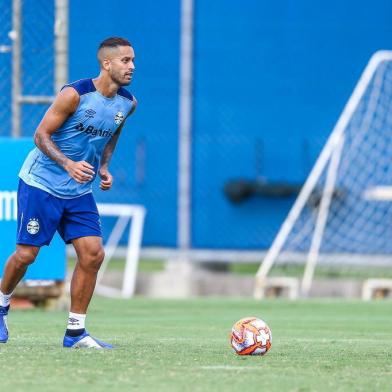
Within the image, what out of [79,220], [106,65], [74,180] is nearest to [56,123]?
[74,180]

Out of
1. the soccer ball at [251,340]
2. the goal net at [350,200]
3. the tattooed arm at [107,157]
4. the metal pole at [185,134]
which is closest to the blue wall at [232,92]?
the metal pole at [185,134]

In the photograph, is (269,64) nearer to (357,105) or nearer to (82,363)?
(357,105)

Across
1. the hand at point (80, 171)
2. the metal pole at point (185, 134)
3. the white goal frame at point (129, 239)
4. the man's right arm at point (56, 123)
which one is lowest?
the white goal frame at point (129, 239)

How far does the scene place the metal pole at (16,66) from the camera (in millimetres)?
15977

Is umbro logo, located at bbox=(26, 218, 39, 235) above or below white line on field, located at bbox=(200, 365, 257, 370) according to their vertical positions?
above

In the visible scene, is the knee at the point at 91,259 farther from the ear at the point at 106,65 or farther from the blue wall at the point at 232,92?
the blue wall at the point at 232,92

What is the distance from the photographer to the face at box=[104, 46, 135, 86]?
403 inches

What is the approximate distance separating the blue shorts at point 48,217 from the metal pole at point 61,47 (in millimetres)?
5782

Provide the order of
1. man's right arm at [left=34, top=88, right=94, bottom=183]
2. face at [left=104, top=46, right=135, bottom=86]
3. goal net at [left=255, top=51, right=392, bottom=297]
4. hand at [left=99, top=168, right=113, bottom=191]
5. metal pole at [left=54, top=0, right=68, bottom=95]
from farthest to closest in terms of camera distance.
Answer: goal net at [left=255, top=51, right=392, bottom=297]
metal pole at [left=54, top=0, right=68, bottom=95]
hand at [left=99, top=168, right=113, bottom=191]
face at [left=104, top=46, right=135, bottom=86]
man's right arm at [left=34, top=88, right=94, bottom=183]

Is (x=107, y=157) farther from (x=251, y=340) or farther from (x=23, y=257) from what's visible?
(x=251, y=340)

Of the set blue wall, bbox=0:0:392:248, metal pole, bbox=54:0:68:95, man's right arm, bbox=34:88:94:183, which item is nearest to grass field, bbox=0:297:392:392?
man's right arm, bbox=34:88:94:183

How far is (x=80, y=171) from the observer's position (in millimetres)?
9867

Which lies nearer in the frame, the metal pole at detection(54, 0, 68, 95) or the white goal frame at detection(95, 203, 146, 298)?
the metal pole at detection(54, 0, 68, 95)

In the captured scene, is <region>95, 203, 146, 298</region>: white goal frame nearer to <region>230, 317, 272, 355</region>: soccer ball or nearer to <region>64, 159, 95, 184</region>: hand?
<region>64, 159, 95, 184</region>: hand
